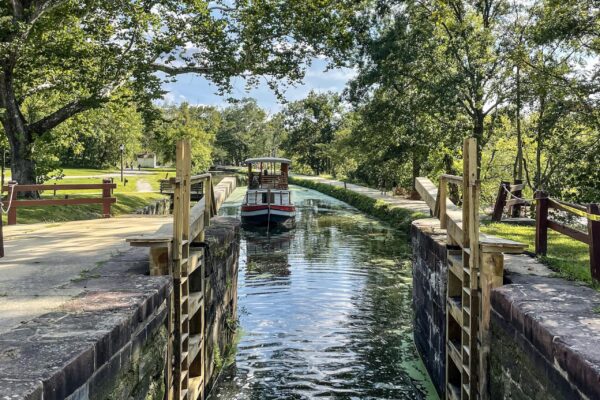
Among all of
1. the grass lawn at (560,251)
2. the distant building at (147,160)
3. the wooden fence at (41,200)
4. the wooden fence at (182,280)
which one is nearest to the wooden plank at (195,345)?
the wooden fence at (182,280)

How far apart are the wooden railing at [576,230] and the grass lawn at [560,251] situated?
208mm

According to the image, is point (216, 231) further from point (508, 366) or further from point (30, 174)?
point (30, 174)

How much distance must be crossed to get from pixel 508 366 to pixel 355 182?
1852 inches

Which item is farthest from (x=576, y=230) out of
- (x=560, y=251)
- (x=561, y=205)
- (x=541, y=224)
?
(x=560, y=251)

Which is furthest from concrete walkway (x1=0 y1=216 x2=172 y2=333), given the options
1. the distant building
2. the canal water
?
the distant building

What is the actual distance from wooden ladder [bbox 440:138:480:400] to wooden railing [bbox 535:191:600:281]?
52.2 inches

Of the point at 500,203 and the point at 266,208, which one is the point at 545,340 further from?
the point at 266,208

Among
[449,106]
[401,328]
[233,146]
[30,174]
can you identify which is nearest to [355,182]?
[449,106]

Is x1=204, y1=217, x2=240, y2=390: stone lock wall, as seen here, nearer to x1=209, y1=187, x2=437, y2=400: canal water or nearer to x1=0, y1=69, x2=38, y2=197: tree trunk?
x1=209, y1=187, x2=437, y2=400: canal water

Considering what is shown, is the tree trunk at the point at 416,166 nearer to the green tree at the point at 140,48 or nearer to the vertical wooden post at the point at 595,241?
the green tree at the point at 140,48

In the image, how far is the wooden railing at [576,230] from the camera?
575 centimetres

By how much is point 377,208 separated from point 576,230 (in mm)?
22941

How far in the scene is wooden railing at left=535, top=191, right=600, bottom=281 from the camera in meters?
5.75

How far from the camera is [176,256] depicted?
597cm
